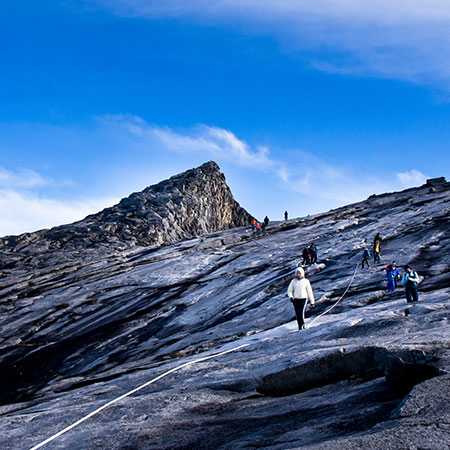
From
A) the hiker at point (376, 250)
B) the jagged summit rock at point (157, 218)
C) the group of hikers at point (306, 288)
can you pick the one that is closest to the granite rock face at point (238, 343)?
the group of hikers at point (306, 288)

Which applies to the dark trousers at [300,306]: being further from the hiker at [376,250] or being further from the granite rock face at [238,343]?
the hiker at [376,250]

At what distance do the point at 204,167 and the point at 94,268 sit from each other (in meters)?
48.0

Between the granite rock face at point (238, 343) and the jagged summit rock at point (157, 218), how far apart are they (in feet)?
19.0

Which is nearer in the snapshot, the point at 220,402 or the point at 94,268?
the point at 220,402

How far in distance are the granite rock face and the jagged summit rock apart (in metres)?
5.79

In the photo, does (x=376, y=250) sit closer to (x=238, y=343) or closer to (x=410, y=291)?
(x=410, y=291)

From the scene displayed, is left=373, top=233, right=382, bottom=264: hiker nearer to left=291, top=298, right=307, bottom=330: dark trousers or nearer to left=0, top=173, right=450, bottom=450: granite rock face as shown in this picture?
left=0, top=173, right=450, bottom=450: granite rock face

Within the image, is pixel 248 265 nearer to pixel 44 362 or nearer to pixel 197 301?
pixel 197 301

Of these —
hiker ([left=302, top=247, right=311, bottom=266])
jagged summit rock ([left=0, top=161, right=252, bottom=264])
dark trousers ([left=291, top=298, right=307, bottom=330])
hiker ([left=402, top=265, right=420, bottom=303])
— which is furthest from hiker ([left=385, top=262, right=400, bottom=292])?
jagged summit rock ([left=0, top=161, right=252, bottom=264])

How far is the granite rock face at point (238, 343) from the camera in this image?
6855 mm

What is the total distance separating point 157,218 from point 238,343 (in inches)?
2319

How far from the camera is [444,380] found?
6566 millimetres

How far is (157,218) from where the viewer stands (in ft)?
242

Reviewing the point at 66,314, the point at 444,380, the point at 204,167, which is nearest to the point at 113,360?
the point at 66,314
